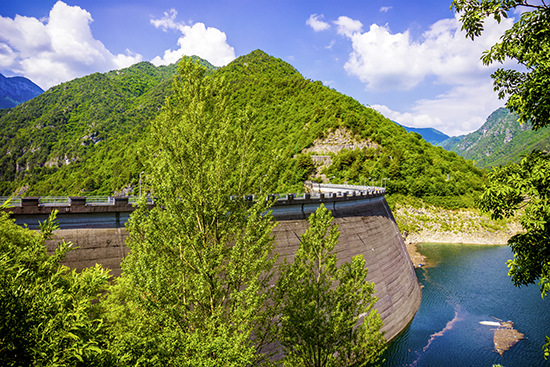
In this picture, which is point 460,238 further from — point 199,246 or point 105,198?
point 105,198

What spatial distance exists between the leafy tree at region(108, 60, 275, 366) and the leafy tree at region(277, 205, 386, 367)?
1401mm

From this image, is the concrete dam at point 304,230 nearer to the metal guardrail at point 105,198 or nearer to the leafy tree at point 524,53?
the metal guardrail at point 105,198

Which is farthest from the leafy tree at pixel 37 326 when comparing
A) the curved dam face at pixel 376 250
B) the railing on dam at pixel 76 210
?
the curved dam face at pixel 376 250

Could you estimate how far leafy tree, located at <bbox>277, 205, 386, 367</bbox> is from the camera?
1292 centimetres

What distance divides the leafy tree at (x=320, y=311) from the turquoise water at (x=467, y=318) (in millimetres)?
17284

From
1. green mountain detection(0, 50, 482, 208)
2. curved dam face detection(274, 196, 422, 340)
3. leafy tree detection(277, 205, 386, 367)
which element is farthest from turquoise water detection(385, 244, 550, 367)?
green mountain detection(0, 50, 482, 208)

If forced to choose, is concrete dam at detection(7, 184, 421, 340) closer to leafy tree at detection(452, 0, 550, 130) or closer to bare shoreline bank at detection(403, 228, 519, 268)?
leafy tree at detection(452, 0, 550, 130)

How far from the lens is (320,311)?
13172mm

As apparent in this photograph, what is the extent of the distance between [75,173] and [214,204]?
14084 cm

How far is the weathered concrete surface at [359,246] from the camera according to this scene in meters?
17.9

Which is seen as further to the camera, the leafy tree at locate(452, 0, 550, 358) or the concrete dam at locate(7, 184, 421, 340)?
the concrete dam at locate(7, 184, 421, 340)

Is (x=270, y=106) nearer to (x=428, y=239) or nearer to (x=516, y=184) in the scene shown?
(x=428, y=239)

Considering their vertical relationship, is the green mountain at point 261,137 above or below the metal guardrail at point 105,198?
above

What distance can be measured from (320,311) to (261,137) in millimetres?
49591
